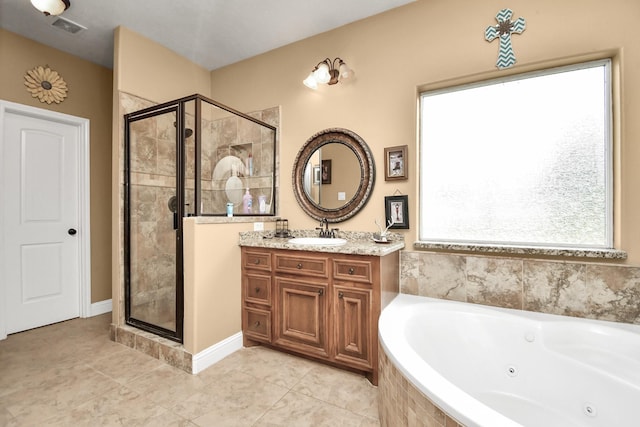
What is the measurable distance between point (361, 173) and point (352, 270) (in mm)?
917

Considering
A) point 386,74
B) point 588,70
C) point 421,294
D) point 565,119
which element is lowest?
point 421,294

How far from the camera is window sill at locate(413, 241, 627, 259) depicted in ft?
5.58

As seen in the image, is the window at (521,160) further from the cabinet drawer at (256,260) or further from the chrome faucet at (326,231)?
the cabinet drawer at (256,260)

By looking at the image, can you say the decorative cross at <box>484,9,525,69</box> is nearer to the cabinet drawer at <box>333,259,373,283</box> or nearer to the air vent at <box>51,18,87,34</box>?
the cabinet drawer at <box>333,259,373,283</box>

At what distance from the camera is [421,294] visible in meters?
2.20

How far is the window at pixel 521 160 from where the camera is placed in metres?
1.85

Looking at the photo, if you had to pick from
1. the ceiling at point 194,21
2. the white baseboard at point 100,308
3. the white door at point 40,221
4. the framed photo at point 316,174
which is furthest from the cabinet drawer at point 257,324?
the ceiling at point 194,21

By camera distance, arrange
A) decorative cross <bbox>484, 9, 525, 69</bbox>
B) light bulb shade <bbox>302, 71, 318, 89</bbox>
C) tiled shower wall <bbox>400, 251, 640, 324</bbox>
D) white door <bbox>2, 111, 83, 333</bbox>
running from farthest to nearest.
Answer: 1. white door <bbox>2, 111, 83, 333</bbox>
2. light bulb shade <bbox>302, 71, 318, 89</bbox>
3. decorative cross <bbox>484, 9, 525, 69</bbox>
4. tiled shower wall <bbox>400, 251, 640, 324</bbox>

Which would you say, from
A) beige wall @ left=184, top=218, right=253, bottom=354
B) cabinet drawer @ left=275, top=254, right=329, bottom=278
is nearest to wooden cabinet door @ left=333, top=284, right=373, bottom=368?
cabinet drawer @ left=275, top=254, right=329, bottom=278

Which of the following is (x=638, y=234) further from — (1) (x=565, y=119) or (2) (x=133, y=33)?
(2) (x=133, y=33)

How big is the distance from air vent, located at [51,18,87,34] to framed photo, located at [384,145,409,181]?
2.87 metres

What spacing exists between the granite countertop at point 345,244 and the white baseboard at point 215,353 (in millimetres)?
765

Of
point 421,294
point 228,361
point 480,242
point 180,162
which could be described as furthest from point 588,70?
point 228,361

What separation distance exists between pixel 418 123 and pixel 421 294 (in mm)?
1341
